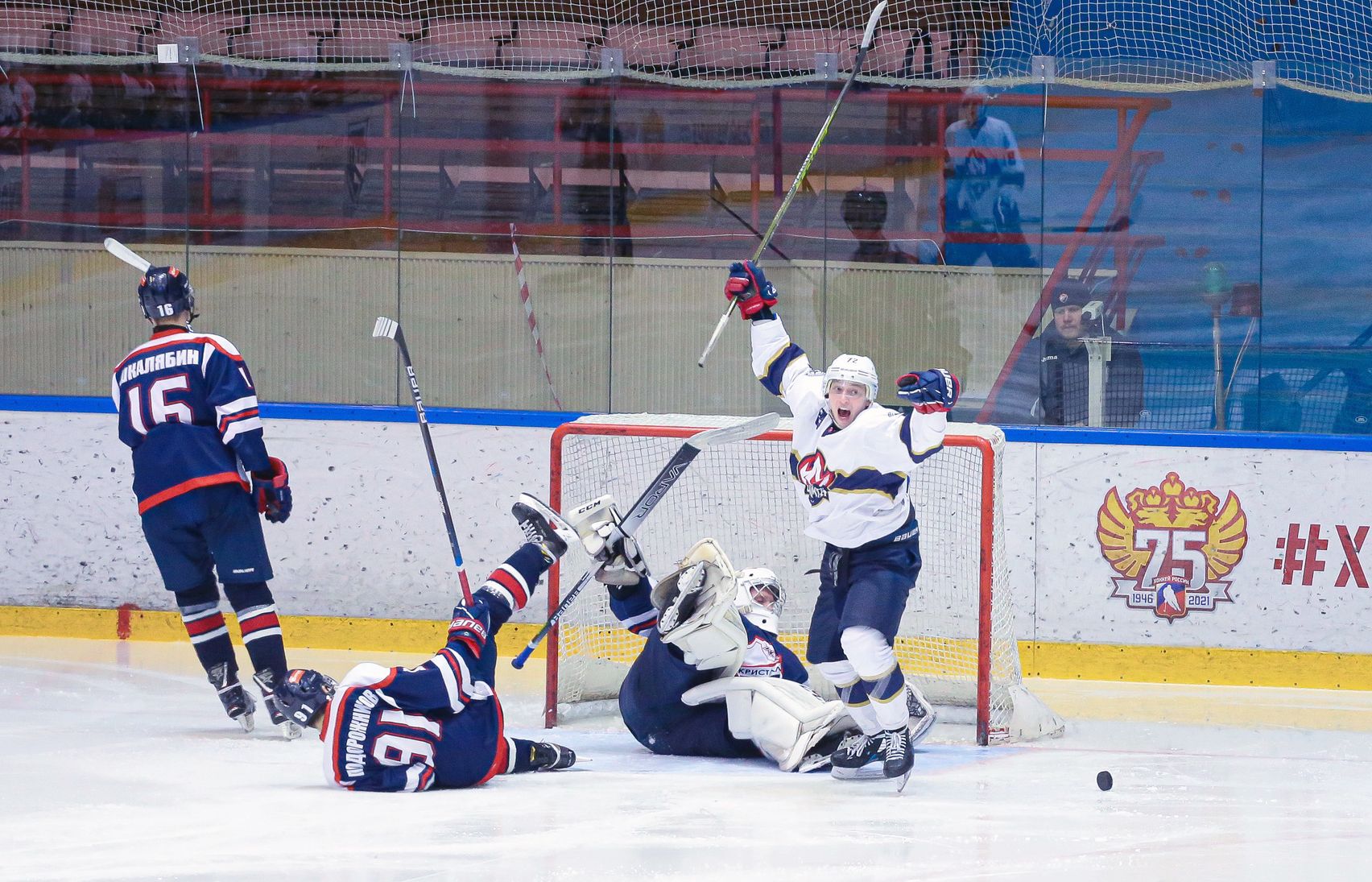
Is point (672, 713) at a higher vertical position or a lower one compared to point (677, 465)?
lower

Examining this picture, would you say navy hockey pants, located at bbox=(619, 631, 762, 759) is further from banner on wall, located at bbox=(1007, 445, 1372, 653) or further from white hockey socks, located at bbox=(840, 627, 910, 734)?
banner on wall, located at bbox=(1007, 445, 1372, 653)

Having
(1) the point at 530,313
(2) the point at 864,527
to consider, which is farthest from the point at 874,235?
(2) the point at 864,527

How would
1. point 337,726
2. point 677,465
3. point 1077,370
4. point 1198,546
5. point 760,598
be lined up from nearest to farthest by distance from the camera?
1. point 337,726
2. point 677,465
3. point 760,598
4. point 1198,546
5. point 1077,370

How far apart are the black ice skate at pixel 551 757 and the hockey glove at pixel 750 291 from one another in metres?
1.17

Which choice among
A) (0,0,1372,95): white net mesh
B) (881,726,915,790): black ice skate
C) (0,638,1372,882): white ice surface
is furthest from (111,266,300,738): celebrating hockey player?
(0,0,1372,95): white net mesh

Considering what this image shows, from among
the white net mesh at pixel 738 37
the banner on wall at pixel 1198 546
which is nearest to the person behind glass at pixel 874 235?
the white net mesh at pixel 738 37

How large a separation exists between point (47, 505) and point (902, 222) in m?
3.16

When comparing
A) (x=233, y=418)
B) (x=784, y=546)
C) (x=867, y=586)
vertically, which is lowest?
(x=784, y=546)

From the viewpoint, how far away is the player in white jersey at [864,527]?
3693mm

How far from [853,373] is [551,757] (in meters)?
1.15

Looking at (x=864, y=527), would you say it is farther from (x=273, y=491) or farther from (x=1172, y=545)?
(x=1172, y=545)

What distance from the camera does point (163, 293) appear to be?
4.12 metres

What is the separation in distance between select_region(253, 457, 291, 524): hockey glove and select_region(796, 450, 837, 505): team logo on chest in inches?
52.9

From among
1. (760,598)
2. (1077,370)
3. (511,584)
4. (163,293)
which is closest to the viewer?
(511,584)
